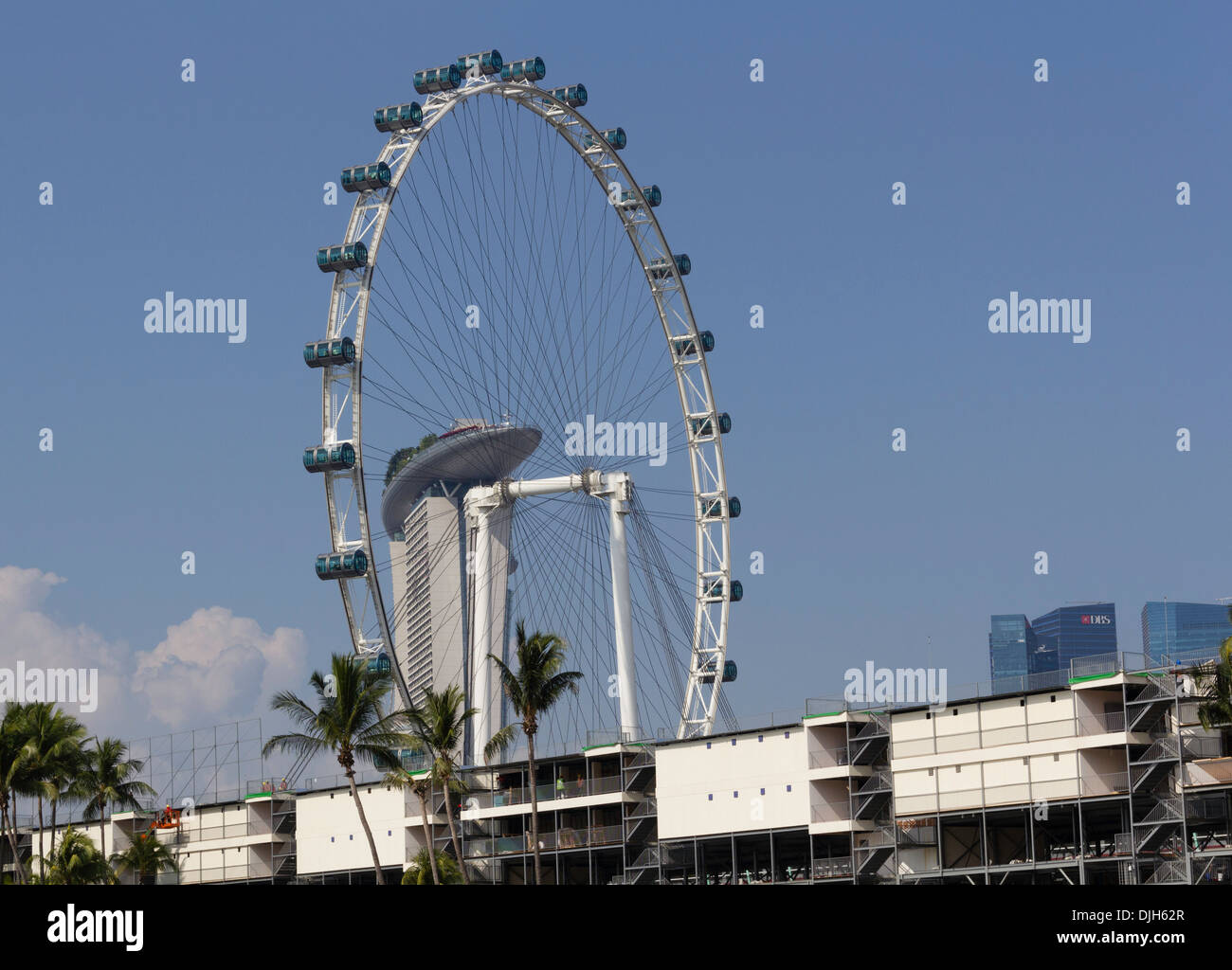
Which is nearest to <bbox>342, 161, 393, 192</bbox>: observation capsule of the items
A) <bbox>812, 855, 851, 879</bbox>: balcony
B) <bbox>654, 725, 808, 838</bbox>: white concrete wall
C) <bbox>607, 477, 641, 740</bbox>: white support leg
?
<bbox>607, 477, 641, 740</bbox>: white support leg

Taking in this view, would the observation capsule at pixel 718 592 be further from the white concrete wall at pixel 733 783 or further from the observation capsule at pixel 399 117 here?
the observation capsule at pixel 399 117

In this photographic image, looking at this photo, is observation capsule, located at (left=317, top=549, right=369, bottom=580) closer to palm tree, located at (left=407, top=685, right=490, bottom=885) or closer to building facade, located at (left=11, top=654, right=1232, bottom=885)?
palm tree, located at (left=407, top=685, right=490, bottom=885)

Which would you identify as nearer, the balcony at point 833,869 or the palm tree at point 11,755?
the balcony at point 833,869

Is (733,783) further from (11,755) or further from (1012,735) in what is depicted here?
(11,755)

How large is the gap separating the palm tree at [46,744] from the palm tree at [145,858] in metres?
9.15

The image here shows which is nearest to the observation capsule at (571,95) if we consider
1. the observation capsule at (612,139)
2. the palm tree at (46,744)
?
the observation capsule at (612,139)

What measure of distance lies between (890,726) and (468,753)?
60.0 metres

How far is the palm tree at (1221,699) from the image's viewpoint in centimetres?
7912

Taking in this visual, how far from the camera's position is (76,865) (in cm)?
10475

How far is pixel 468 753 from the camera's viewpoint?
477 feet
